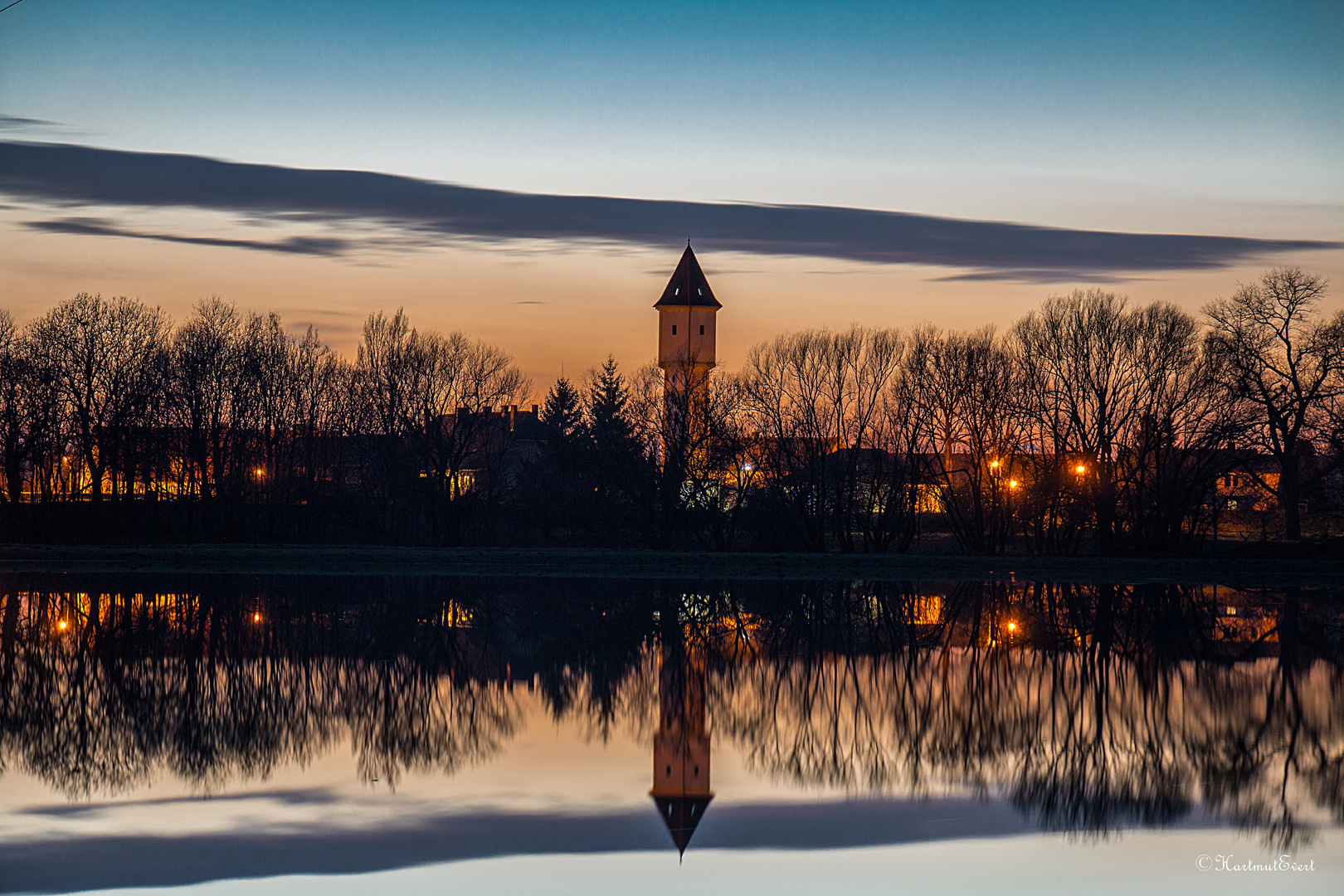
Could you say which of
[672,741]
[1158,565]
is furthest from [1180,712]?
[1158,565]

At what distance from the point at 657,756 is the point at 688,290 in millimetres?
81596

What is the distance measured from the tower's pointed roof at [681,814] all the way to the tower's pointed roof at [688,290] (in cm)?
8254

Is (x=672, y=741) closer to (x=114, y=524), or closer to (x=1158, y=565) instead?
(x=1158, y=565)

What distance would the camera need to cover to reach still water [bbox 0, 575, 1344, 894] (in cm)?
946

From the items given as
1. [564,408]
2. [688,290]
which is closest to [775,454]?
[564,408]

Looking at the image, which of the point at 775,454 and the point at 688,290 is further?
the point at 688,290

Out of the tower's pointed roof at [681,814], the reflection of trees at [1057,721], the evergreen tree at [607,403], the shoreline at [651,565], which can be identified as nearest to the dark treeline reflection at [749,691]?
the reflection of trees at [1057,721]

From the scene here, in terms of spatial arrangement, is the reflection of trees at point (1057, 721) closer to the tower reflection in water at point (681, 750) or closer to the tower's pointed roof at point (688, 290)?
the tower reflection in water at point (681, 750)

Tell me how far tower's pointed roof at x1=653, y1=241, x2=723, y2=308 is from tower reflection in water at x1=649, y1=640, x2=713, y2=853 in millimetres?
75040

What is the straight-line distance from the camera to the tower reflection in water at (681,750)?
10.6 meters

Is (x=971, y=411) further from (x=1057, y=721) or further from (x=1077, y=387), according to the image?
(x=1057, y=721)

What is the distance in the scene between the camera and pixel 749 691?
16.5 meters

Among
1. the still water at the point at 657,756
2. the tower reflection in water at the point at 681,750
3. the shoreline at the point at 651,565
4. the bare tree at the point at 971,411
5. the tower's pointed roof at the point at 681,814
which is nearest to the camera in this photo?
the still water at the point at 657,756

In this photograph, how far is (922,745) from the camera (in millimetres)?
13516
